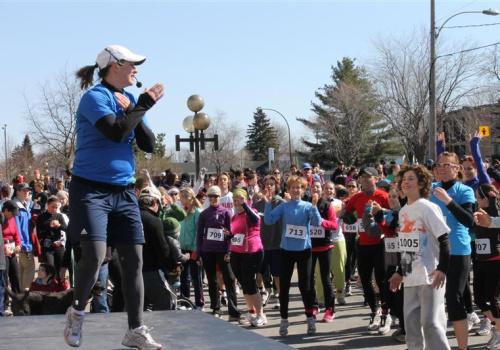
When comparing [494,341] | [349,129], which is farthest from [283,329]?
[349,129]

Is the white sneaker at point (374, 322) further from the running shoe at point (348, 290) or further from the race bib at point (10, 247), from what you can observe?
the race bib at point (10, 247)

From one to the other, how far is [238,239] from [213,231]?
41cm

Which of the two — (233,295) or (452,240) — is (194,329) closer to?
(452,240)

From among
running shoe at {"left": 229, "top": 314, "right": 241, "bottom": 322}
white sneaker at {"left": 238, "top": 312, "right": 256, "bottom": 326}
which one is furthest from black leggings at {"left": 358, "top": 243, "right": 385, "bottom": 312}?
running shoe at {"left": 229, "top": 314, "right": 241, "bottom": 322}

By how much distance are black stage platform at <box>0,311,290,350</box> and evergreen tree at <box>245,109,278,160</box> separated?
9071 cm

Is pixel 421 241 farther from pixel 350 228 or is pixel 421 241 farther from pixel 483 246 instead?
pixel 350 228

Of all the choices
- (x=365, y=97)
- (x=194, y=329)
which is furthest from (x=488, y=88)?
(x=194, y=329)

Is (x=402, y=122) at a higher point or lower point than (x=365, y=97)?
lower

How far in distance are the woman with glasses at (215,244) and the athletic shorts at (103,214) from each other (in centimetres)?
614

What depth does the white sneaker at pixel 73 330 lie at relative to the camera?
4406 mm

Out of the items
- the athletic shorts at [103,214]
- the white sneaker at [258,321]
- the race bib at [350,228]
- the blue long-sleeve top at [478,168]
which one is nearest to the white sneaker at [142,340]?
the athletic shorts at [103,214]

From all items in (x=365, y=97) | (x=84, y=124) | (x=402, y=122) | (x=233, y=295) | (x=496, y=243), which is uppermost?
(x=365, y=97)

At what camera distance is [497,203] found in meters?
8.84

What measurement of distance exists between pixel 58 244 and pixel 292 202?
437cm
